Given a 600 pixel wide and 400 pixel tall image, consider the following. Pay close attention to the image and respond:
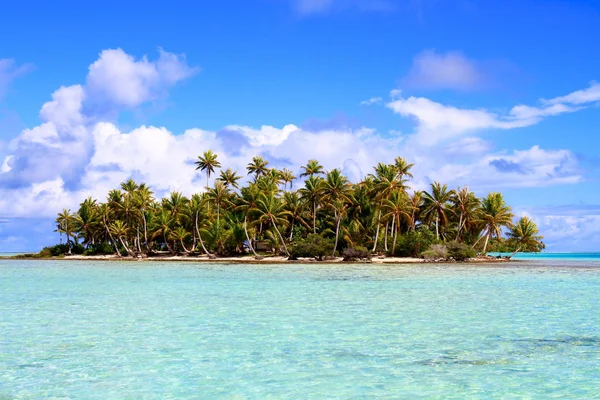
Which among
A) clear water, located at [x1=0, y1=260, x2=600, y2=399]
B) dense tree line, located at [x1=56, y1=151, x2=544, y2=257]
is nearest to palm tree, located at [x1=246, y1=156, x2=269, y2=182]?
dense tree line, located at [x1=56, y1=151, x2=544, y2=257]

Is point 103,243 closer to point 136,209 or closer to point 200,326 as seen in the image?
point 136,209

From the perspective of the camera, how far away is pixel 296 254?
69.7 metres

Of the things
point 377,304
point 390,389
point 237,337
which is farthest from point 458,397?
point 377,304

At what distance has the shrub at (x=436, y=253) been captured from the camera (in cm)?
6681

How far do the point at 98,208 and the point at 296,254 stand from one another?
4134 cm

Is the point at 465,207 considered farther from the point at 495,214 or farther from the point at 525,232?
the point at 525,232

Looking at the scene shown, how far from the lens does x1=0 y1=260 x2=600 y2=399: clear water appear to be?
966 centimetres

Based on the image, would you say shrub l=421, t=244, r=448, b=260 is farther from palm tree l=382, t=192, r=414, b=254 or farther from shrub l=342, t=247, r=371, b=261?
shrub l=342, t=247, r=371, b=261

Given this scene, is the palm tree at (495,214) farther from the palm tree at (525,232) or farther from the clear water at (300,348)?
the clear water at (300,348)

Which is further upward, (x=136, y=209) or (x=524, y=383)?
(x=136, y=209)

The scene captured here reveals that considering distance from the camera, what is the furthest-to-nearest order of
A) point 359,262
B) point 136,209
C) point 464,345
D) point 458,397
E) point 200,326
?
point 136,209
point 359,262
point 200,326
point 464,345
point 458,397

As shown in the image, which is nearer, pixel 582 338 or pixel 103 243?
pixel 582 338

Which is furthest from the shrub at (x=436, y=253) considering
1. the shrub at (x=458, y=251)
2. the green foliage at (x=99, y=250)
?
the green foliage at (x=99, y=250)

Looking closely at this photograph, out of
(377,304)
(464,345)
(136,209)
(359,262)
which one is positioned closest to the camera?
(464,345)
